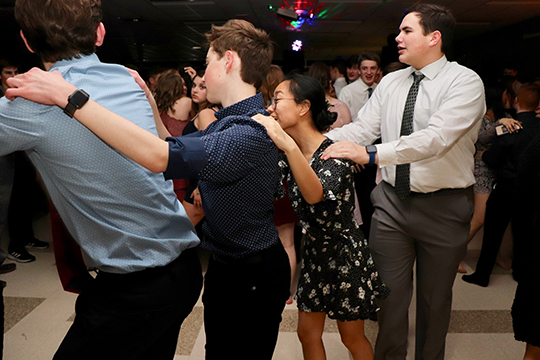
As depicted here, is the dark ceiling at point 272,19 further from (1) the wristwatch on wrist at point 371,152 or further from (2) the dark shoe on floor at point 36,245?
(1) the wristwatch on wrist at point 371,152

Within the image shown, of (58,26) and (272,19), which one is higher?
(272,19)

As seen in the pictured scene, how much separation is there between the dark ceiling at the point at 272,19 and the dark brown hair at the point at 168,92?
149 inches

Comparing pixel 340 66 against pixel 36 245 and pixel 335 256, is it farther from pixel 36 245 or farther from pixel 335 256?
pixel 335 256

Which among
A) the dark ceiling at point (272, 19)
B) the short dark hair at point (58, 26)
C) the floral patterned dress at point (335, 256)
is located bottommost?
the floral patterned dress at point (335, 256)

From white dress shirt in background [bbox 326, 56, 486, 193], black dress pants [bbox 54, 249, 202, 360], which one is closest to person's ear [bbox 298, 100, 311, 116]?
white dress shirt in background [bbox 326, 56, 486, 193]

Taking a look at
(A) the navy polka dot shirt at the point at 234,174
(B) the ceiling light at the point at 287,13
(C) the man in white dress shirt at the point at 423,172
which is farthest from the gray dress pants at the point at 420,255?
(B) the ceiling light at the point at 287,13

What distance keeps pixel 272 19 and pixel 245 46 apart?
9.80 m

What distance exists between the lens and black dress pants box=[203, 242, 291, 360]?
4.77 ft

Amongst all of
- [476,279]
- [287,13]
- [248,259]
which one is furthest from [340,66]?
[248,259]

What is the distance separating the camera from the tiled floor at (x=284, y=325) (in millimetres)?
2475

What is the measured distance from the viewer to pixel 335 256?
1.89 meters

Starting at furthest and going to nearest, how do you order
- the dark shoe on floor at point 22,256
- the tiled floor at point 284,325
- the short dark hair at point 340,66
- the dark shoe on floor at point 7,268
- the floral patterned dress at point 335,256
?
1. the short dark hair at point 340,66
2. the dark shoe on floor at point 22,256
3. the dark shoe on floor at point 7,268
4. the tiled floor at point 284,325
5. the floral patterned dress at point 335,256

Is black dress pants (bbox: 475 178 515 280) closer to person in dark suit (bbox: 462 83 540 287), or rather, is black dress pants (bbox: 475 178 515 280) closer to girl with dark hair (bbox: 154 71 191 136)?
person in dark suit (bbox: 462 83 540 287)

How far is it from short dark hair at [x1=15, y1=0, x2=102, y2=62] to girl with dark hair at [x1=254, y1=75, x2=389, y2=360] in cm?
85
